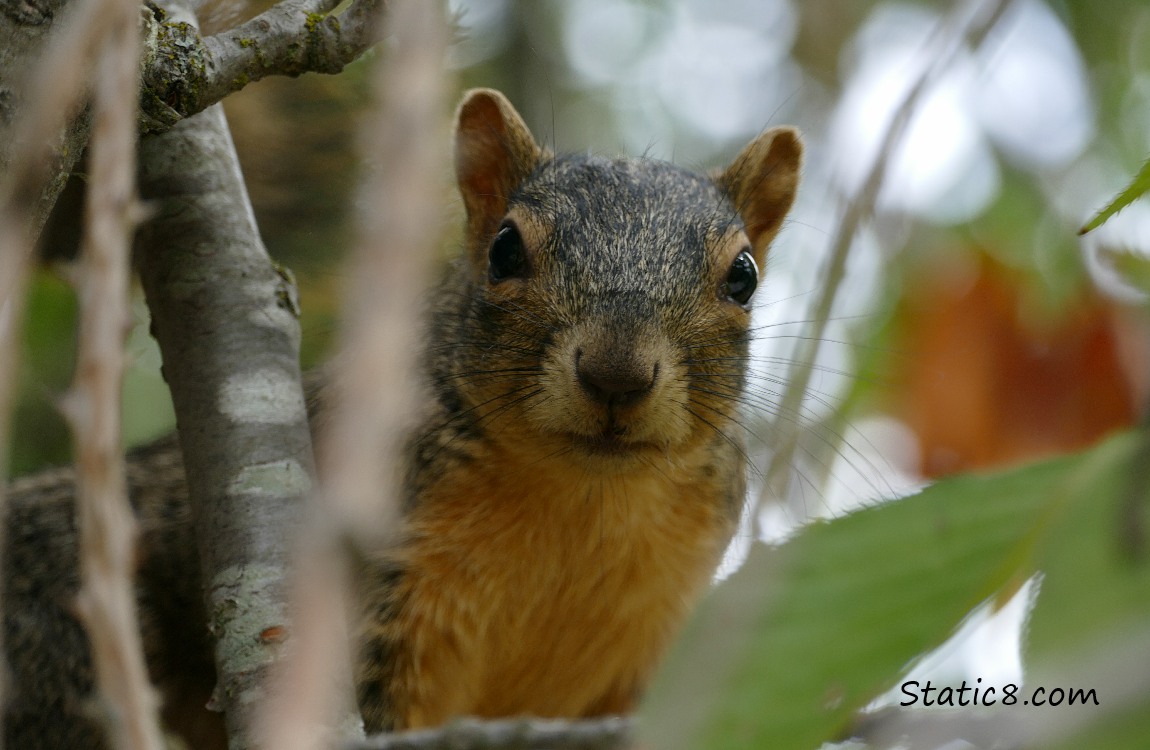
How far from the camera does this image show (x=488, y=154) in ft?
9.33

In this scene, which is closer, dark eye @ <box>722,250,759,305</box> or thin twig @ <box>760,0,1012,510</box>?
thin twig @ <box>760,0,1012,510</box>

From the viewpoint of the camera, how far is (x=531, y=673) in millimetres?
2676

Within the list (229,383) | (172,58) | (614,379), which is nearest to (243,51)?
(172,58)

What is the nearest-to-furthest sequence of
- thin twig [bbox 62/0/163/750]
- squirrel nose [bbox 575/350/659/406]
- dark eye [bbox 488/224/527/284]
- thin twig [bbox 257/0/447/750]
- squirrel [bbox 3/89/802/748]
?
thin twig [bbox 257/0/447/750], thin twig [bbox 62/0/163/750], squirrel nose [bbox 575/350/659/406], squirrel [bbox 3/89/802/748], dark eye [bbox 488/224/527/284]

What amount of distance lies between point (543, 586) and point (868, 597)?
1.87 m

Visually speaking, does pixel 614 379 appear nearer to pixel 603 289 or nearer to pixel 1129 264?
pixel 603 289

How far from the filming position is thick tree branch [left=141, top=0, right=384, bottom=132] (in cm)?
165

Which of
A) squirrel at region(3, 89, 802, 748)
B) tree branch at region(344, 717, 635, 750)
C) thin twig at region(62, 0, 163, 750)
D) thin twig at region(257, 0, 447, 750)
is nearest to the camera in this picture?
thin twig at region(257, 0, 447, 750)

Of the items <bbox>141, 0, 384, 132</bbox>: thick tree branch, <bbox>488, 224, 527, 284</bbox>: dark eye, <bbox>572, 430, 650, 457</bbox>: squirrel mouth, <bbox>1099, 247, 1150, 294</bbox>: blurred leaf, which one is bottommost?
<bbox>572, 430, 650, 457</bbox>: squirrel mouth

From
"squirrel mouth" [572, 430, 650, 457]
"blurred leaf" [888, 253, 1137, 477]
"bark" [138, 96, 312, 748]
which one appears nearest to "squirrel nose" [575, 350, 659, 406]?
"squirrel mouth" [572, 430, 650, 457]

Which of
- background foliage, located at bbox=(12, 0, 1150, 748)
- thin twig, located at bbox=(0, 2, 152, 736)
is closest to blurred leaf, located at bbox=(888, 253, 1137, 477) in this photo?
background foliage, located at bbox=(12, 0, 1150, 748)

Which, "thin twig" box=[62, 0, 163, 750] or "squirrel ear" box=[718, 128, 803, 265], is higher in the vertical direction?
"thin twig" box=[62, 0, 163, 750]

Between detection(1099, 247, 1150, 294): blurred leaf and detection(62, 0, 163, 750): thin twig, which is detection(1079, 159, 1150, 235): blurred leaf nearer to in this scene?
detection(1099, 247, 1150, 294): blurred leaf

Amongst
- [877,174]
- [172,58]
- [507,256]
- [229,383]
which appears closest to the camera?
[877,174]
